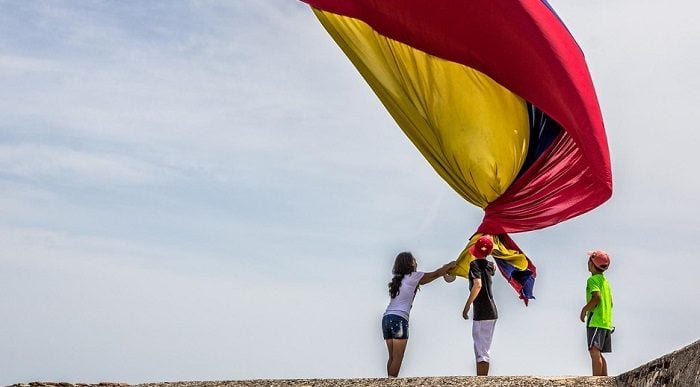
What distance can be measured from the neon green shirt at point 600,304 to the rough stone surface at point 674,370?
17.1 feet

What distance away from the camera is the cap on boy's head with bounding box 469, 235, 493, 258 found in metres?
10.1

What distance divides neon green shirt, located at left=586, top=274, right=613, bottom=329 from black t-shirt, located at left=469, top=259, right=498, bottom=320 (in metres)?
0.94

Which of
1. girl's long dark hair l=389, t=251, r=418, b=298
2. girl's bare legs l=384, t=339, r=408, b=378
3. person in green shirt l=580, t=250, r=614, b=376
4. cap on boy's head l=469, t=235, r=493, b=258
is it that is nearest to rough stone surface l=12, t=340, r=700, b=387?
girl's bare legs l=384, t=339, r=408, b=378

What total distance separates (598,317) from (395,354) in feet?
A: 6.65

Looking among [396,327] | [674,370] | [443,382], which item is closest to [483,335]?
[396,327]

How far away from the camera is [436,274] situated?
1002 cm

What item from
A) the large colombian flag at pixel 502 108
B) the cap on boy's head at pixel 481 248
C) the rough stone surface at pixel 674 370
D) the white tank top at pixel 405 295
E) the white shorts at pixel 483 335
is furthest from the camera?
the large colombian flag at pixel 502 108

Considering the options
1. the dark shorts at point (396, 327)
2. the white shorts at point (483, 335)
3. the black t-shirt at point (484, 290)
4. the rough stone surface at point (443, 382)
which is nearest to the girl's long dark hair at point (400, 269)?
the dark shorts at point (396, 327)

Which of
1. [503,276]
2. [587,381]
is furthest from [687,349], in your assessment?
[503,276]

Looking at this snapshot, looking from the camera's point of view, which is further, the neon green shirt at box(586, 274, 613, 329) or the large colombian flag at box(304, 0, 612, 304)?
the large colombian flag at box(304, 0, 612, 304)

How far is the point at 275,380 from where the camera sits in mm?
8539

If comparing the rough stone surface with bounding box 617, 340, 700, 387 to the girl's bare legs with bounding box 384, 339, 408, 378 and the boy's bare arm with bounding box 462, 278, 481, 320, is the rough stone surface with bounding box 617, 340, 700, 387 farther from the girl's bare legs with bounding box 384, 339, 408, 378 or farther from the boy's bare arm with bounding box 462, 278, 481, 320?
the girl's bare legs with bounding box 384, 339, 408, 378

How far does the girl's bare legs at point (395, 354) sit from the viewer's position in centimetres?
979

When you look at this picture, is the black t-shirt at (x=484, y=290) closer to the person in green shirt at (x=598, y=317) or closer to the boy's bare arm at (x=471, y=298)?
the boy's bare arm at (x=471, y=298)
